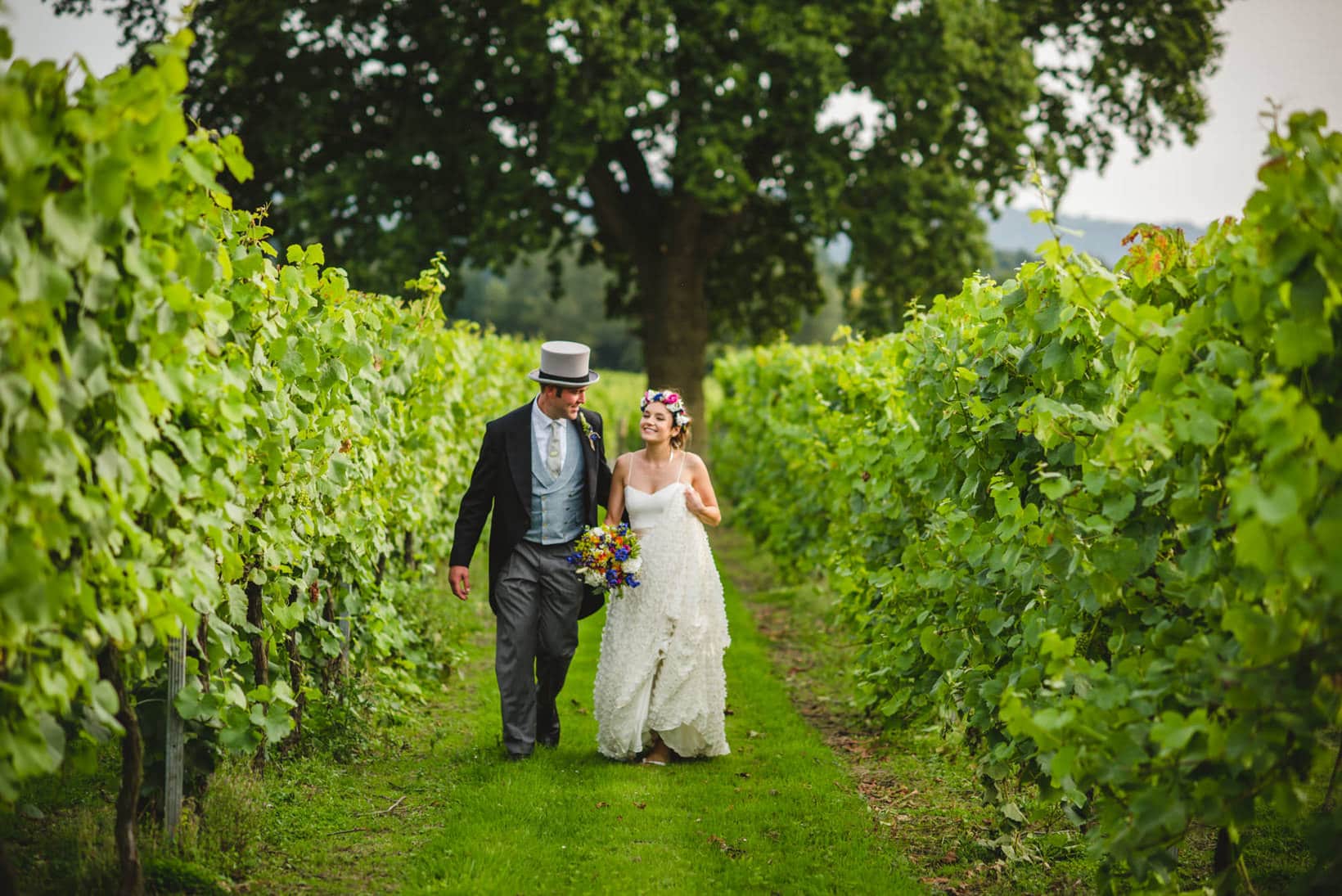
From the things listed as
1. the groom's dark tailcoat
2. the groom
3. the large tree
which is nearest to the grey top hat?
the groom

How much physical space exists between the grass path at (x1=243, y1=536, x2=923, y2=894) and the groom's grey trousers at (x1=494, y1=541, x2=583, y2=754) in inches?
8.8

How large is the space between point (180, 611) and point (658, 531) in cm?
321

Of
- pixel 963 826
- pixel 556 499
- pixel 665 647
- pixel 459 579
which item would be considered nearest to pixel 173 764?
pixel 459 579

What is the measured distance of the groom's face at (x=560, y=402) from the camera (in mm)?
6074

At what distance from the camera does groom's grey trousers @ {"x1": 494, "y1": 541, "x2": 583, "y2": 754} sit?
19.5 ft

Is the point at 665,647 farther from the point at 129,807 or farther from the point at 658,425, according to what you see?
the point at 129,807

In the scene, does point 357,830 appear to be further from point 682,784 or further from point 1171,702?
point 1171,702

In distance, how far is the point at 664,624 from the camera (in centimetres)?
611

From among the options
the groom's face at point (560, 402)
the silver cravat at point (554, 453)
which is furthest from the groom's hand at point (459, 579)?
the groom's face at point (560, 402)

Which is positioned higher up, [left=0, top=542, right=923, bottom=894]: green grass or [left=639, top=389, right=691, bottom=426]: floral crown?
[left=639, top=389, right=691, bottom=426]: floral crown

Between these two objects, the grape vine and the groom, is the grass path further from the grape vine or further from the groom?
the grape vine

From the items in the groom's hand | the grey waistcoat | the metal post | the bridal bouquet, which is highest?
the grey waistcoat

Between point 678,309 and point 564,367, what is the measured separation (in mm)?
15698

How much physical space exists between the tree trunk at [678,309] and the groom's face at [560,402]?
49.8 ft
